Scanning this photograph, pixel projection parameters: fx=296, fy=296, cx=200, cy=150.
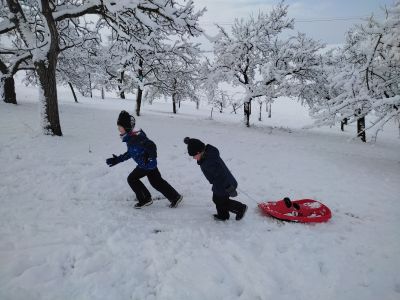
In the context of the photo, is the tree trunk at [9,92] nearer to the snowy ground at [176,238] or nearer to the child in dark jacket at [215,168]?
the snowy ground at [176,238]

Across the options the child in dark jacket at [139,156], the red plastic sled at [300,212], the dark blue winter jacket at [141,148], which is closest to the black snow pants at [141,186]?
the child in dark jacket at [139,156]

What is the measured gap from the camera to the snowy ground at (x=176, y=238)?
11.4 feet

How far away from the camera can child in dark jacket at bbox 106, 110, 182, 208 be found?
536 centimetres

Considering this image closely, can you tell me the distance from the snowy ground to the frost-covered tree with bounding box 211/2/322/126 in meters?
12.1

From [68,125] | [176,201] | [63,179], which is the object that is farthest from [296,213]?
[68,125]

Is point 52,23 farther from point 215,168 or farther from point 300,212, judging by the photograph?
point 300,212

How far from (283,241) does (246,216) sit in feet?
3.38

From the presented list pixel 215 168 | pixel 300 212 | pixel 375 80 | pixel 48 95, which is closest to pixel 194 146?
pixel 215 168

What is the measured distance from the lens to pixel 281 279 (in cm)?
375

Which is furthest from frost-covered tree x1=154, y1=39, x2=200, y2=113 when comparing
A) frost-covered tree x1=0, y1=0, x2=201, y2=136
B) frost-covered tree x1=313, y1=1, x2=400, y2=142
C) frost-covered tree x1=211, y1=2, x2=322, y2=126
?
frost-covered tree x1=313, y1=1, x2=400, y2=142

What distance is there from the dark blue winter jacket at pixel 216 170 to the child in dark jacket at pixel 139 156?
1.00 metres

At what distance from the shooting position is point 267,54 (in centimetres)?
1986

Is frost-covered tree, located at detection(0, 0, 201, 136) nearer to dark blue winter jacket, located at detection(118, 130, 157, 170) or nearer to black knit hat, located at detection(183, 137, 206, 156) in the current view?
dark blue winter jacket, located at detection(118, 130, 157, 170)

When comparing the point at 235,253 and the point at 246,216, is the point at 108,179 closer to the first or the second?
the point at 246,216
